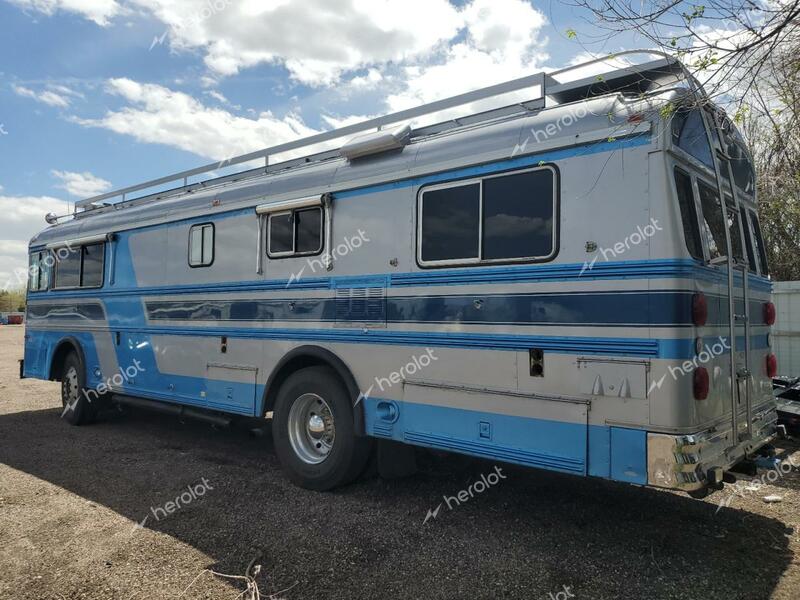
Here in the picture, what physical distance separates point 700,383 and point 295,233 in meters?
3.76

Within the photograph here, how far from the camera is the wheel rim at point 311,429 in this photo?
5648 mm

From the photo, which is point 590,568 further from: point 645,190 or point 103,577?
point 103,577

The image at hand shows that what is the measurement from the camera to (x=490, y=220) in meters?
4.60

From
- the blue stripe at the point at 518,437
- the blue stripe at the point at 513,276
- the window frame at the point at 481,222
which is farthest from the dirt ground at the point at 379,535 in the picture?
the window frame at the point at 481,222

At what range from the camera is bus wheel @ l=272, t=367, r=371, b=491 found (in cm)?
537

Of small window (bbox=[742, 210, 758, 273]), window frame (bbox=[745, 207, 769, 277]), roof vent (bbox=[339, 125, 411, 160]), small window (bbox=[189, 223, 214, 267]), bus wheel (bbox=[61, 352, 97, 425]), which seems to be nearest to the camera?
small window (bbox=[742, 210, 758, 273])

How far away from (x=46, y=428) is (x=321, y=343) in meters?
5.30

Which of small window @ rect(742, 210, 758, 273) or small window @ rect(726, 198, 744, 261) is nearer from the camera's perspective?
small window @ rect(726, 198, 744, 261)

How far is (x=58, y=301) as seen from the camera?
9.37 metres

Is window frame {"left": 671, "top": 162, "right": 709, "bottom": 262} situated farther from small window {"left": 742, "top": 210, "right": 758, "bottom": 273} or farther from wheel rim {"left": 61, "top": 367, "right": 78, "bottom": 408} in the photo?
wheel rim {"left": 61, "top": 367, "right": 78, "bottom": 408}

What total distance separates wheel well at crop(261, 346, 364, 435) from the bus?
0.06ft

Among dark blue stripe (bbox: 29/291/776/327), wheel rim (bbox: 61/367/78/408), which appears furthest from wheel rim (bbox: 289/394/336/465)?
wheel rim (bbox: 61/367/78/408)

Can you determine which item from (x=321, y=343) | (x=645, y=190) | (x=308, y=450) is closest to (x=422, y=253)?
(x=321, y=343)

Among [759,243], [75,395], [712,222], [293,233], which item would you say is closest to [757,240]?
[759,243]
